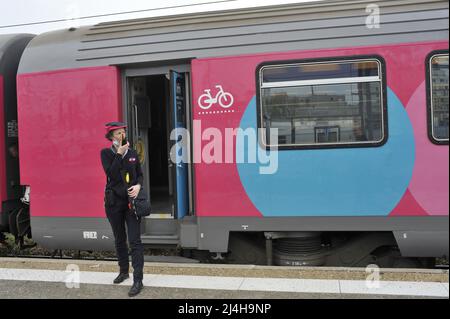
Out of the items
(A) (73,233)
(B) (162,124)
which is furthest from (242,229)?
(B) (162,124)

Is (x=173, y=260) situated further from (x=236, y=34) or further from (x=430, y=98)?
(x=430, y=98)

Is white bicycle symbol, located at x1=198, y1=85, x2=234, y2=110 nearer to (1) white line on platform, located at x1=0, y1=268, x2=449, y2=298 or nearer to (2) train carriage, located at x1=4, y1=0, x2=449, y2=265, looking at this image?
(2) train carriage, located at x1=4, y1=0, x2=449, y2=265

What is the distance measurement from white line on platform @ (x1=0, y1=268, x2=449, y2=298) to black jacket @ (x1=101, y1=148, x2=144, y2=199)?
1.10 m

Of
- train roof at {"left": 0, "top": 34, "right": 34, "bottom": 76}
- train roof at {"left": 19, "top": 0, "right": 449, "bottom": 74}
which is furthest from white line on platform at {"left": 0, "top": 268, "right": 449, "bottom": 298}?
train roof at {"left": 0, "top": 34, "right": 34, "bottom": 76}

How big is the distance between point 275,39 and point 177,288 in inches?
121

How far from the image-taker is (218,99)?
18.3 feet

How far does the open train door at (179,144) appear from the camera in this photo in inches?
224

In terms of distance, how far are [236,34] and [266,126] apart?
1.20m

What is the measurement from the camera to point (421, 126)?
199 inches

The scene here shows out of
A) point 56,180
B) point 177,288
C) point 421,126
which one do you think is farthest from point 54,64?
point 421,126

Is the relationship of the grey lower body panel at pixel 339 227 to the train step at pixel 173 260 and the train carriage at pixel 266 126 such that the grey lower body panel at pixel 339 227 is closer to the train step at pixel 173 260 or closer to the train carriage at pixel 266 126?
the train carriage at pixel 266 126

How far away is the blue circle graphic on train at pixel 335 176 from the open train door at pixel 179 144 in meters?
0.80

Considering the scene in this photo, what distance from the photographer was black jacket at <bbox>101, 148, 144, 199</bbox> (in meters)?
4.51

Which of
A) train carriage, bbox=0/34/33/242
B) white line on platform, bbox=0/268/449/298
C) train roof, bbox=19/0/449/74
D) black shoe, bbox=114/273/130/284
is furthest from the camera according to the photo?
train carriage, bbox=0/34/33/242
